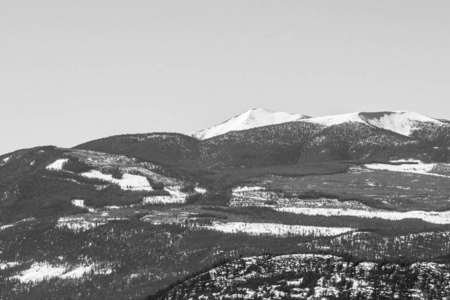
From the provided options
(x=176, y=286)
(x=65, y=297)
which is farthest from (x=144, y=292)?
(x=176, y=286)

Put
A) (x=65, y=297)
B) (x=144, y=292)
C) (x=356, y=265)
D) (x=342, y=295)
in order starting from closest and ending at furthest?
(x=342, y=295) → (x=356, y=265) → (x=144, y=292) → (x=65, y=297)

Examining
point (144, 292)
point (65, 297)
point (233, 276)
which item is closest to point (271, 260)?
point (233, 276)

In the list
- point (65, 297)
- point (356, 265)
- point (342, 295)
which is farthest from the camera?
point (65, 297)

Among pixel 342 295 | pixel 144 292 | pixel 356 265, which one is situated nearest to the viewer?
pixel 342 295

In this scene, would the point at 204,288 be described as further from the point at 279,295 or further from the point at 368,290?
the point at 368,290

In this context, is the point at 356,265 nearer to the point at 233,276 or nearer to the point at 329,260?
the point at 329,260

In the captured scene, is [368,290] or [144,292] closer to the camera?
[368,290]

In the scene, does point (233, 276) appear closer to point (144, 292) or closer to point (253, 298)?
point (253, 298)

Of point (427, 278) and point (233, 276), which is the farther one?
point (233, 276)
